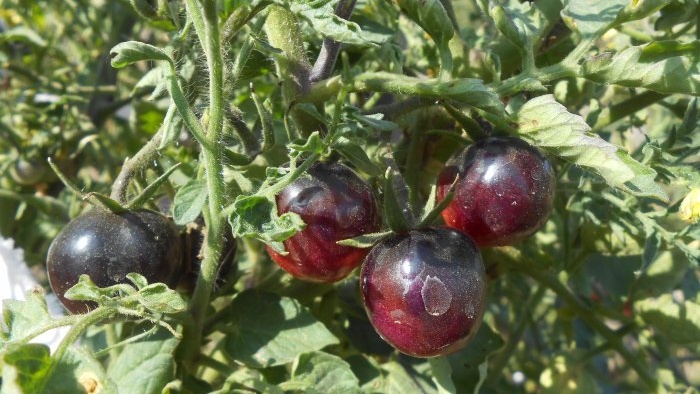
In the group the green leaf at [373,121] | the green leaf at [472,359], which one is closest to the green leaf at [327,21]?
the green leaf at [373,121]

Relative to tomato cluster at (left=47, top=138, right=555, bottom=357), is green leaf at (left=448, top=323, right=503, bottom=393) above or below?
below

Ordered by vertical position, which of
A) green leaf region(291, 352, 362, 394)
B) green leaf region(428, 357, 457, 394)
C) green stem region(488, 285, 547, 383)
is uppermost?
green leaf region(291, 352, 362, 394)

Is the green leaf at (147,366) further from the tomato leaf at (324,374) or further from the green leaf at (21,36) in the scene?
the green leaf at (21,36)

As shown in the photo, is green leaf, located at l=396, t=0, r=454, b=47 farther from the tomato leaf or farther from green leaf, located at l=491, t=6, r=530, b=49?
the tomato leaf

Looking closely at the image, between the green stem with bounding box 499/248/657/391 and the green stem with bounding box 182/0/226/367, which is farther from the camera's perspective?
the green stem with bounding box 499/248/657/391

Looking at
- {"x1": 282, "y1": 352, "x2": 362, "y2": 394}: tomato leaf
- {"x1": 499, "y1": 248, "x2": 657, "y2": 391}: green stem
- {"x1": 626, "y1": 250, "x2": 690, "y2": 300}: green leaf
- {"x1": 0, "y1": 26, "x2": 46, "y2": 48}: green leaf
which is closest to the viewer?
{"x1": 282, "y1": 352, "x2": 362, "y2": 394}: tomato leaf

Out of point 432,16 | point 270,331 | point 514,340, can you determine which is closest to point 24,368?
point 270,331

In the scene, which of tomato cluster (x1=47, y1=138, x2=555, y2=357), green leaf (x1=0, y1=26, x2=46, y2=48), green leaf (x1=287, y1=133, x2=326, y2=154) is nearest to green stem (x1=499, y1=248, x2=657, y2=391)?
tomato cluster (x1=47, y1=138, x2=555, y2=357)
